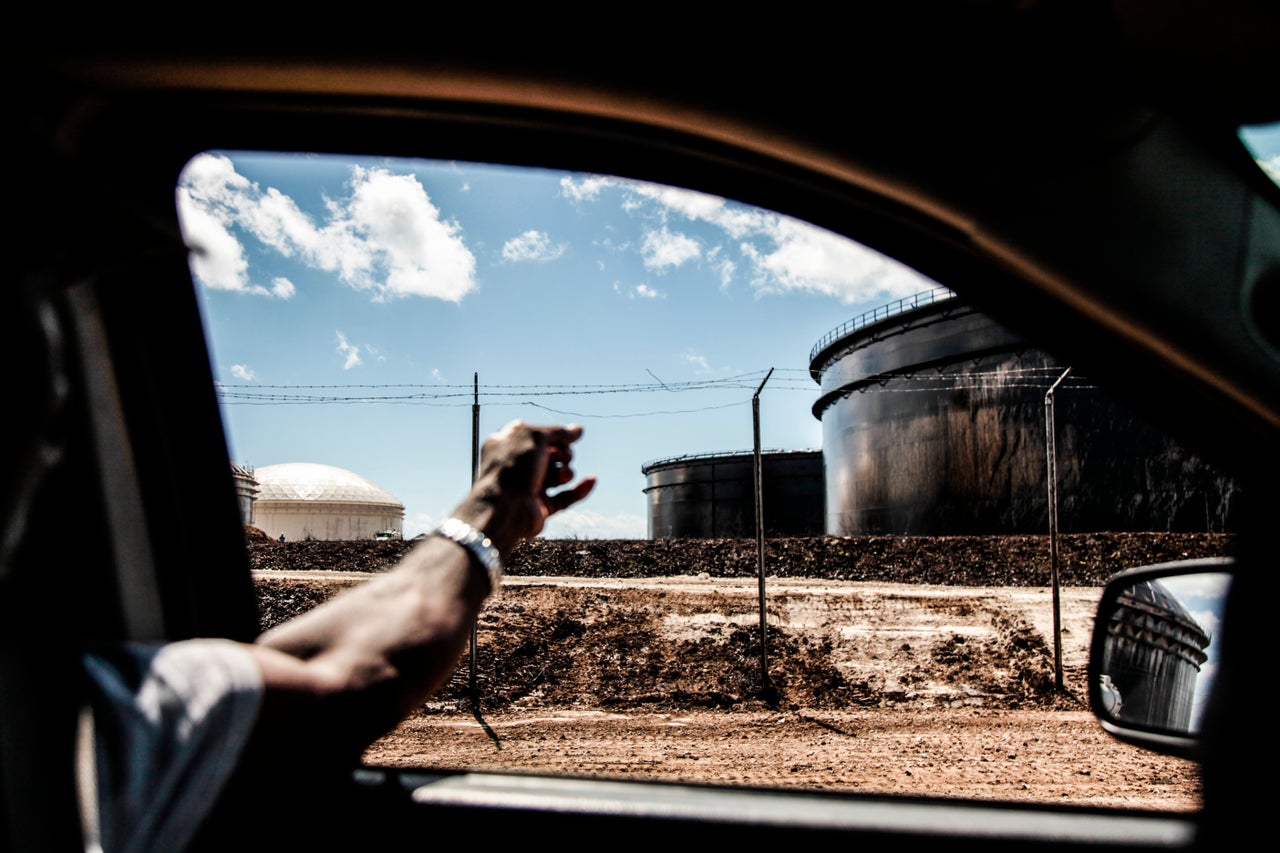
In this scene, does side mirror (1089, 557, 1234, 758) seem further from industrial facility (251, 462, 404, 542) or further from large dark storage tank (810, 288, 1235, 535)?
industrial facility (251, 462, 404, 542)

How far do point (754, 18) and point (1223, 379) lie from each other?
69 centimetres

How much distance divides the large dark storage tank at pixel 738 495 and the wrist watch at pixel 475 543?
91.2 ft

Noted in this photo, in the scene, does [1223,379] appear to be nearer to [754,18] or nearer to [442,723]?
[754,18]

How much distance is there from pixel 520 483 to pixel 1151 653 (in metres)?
1.19

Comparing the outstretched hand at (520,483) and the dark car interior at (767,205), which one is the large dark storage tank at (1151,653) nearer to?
the dark car interior at (767,205)

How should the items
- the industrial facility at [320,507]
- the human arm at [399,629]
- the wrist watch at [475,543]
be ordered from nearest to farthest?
the human arm at [399,629], the wrist watch at [475,543], the industrial facility at [320,507]

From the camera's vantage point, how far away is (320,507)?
153ft

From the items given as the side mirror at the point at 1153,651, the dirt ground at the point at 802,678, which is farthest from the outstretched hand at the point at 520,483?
the dirt ground at the point at 802,678

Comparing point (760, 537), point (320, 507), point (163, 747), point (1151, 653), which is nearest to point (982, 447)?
point (760, 537)

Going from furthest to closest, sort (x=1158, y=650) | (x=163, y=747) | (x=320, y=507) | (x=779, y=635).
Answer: (x=320, y=507) < (x=779, y=635) < (x=1158, y=650) < (x=163, y=747)

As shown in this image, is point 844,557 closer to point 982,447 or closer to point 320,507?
point 982,447

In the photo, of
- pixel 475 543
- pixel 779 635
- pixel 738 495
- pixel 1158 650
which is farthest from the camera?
pixel 738 495

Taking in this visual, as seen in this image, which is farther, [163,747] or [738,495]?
[738,495]

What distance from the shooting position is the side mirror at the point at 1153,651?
4.25 ft
